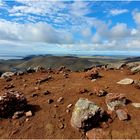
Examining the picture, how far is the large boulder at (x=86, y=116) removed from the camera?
14086 mm

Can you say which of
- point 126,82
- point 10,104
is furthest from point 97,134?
point 126,82

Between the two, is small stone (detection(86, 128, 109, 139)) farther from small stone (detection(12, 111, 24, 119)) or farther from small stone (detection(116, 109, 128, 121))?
small stone (detection(12, 111, 24, 119))

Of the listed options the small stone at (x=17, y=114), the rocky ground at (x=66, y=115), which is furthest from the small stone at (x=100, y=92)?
the small stone at (x=17, y=114)

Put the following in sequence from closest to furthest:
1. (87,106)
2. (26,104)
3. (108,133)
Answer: (108,133) < (87,106) < (26,104)

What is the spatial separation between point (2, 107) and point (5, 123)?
40.1 inches

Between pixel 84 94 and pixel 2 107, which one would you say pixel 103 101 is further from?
pixel 2 107

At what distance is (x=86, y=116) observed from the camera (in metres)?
14.1

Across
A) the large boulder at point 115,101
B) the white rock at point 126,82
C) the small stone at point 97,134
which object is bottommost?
the small stone at point 97,134

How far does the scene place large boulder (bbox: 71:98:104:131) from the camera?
14.1 meters

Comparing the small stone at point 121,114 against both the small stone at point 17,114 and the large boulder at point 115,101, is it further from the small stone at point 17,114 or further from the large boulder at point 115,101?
the small stone at point 17,114

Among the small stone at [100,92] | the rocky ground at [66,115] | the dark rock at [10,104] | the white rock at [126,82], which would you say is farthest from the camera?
the white rock at [126,82]

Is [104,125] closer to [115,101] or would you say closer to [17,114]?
[115,101]

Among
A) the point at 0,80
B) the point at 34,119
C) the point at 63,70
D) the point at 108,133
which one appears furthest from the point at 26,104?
the point at 63,70

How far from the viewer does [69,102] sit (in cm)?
1702
